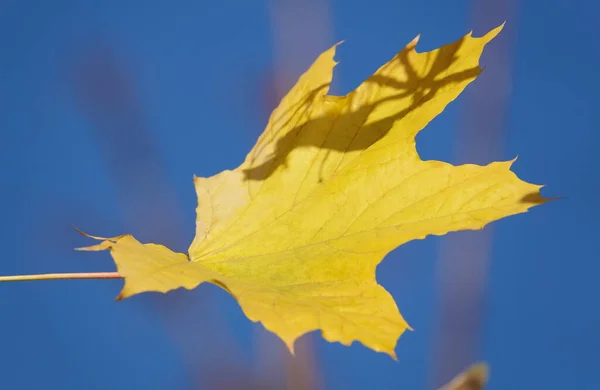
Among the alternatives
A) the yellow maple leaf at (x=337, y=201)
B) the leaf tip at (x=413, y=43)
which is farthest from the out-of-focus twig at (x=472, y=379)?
the leaf tip at (x=413, y=43)

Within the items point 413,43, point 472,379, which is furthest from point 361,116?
point 472,379

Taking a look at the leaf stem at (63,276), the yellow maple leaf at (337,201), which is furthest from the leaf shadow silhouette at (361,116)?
the leaf stem at (63,276)

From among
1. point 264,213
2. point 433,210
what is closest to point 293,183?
point 264,213

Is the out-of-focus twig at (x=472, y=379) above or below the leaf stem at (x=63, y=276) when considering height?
below

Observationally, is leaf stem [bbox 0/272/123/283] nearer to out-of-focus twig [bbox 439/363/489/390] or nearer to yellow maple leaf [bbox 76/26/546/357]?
yellow maple leaf [bbox 76/26/546/357]

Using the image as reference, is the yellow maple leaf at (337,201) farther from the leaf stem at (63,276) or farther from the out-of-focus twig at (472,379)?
the out-of-focus twig at (472,379)

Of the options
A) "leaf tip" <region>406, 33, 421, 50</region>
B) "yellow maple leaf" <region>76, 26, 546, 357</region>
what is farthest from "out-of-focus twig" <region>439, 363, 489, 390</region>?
"leaf tip" <region>406, 33, 421, 50</region>

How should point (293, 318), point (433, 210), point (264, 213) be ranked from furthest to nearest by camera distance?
point (264, 213) < point (433, 210) < point (293, 318)

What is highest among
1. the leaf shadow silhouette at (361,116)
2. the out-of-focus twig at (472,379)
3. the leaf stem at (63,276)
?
the leaf shadow silhouette at (361,116)

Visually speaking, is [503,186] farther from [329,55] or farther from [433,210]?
[329,55]
